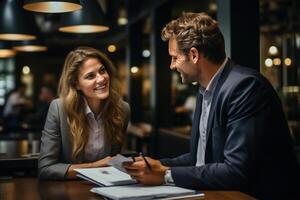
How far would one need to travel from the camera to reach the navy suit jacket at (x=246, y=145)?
78.2 inches

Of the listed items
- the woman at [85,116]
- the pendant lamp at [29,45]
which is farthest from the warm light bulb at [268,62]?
the pendant lamp at [29,45]

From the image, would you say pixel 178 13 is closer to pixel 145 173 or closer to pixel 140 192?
pixel 145 173

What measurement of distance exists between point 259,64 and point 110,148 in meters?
1.49

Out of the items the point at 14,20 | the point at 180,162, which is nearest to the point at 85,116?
the point at 180,162

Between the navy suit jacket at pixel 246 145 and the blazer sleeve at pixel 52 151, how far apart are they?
2.34ft

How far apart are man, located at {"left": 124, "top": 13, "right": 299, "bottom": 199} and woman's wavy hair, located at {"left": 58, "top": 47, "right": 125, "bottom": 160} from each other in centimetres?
73

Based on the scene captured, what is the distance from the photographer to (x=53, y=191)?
2.13m

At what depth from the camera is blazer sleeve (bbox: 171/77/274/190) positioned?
1978 mm

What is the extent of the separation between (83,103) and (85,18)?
104 centimetres

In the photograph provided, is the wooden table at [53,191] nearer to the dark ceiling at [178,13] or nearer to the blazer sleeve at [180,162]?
the blazer sleeve at [180,162]

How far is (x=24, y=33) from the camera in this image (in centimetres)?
421

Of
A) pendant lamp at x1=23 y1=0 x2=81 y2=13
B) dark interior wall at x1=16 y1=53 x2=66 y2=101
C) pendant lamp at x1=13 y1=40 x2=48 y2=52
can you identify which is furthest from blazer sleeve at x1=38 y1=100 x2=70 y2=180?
dark interior wall at x1=16 y1=53 x2=66 y2=101

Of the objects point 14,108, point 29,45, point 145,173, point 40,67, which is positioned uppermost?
point 29,45

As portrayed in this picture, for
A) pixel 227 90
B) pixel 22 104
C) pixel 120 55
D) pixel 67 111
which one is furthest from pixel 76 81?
pixel 120 55
